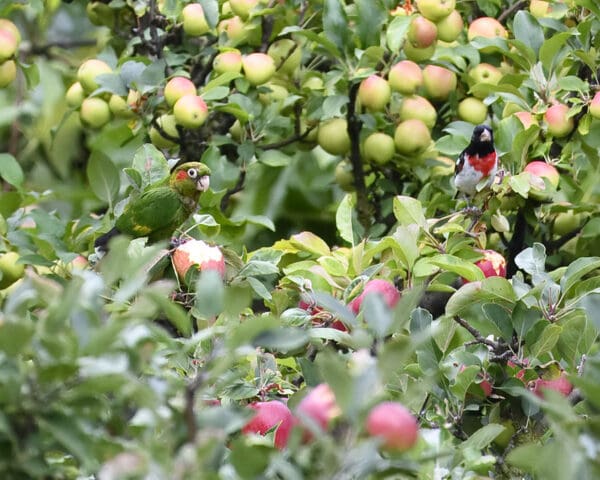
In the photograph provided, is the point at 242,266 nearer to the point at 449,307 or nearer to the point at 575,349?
the point at 449,307

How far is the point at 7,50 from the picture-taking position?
231 cm

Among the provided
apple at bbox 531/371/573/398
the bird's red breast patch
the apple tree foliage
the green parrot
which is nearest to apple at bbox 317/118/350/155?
the apple tree foliage

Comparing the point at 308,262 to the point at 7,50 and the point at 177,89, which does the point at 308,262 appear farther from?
the point at 7,50

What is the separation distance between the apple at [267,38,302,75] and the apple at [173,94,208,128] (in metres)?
0.30

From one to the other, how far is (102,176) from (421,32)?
27.4 inches

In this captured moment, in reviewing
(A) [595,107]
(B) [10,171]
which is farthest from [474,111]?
(B) [10,171]

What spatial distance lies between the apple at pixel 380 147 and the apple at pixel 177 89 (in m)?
0.38

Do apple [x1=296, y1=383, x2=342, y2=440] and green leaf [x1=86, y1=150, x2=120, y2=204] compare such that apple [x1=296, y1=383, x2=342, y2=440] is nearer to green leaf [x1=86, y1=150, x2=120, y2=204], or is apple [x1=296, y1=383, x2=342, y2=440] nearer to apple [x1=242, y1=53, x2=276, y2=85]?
green leaf [x1=86, y1=150, x2=120, y2=204]

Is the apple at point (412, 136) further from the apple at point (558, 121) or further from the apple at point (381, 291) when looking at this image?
the apple at point (381, 291)

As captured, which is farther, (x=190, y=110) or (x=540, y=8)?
(x=540, y=8)

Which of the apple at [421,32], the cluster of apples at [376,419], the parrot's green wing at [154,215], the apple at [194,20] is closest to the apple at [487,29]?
the apple at [421,32]

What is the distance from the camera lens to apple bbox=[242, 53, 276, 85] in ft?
7.45

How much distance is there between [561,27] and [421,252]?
2.17 ft

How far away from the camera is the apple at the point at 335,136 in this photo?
2.33 meters
